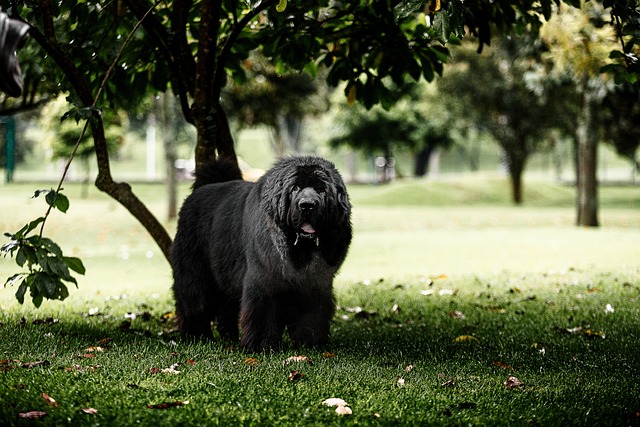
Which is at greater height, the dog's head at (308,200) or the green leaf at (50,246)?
the dog's head at (308,200)

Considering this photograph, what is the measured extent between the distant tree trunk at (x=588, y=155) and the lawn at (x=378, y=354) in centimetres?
659

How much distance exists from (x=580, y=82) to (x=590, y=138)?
153 cm

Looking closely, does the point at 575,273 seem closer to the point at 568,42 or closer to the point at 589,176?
the point at 568,42

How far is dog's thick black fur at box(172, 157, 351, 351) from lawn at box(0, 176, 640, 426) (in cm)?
30

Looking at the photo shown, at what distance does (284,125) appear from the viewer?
46.4m

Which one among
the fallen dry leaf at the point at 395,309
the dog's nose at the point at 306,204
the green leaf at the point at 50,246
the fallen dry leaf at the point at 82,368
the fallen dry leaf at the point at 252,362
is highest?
the dog's nose at the point at 306,204

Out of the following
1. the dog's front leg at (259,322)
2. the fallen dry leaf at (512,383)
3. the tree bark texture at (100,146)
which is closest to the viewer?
the fallen dry leaf at (512,383)

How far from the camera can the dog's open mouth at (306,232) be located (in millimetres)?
5441

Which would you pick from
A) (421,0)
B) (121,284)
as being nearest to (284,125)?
(121,284)

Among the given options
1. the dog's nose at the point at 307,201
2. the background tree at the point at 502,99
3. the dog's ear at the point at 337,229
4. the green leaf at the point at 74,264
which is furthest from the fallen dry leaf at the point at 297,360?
the background tree at the point at 502,99

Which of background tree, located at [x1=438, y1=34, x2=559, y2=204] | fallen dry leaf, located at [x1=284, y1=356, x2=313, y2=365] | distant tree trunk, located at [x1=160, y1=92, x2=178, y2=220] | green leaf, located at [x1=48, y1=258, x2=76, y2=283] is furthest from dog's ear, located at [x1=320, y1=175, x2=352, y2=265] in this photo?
background tree, located at [x1=438, y1=34, x2=559, y2=204]

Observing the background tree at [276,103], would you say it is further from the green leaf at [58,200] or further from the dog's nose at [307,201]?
the green leaf at [58,200]

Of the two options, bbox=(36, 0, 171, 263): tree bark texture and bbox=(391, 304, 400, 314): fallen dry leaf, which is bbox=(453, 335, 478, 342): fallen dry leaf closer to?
bbox=(391, 304, 400, 314): fallen dry leaf

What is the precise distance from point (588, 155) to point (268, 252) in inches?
701
